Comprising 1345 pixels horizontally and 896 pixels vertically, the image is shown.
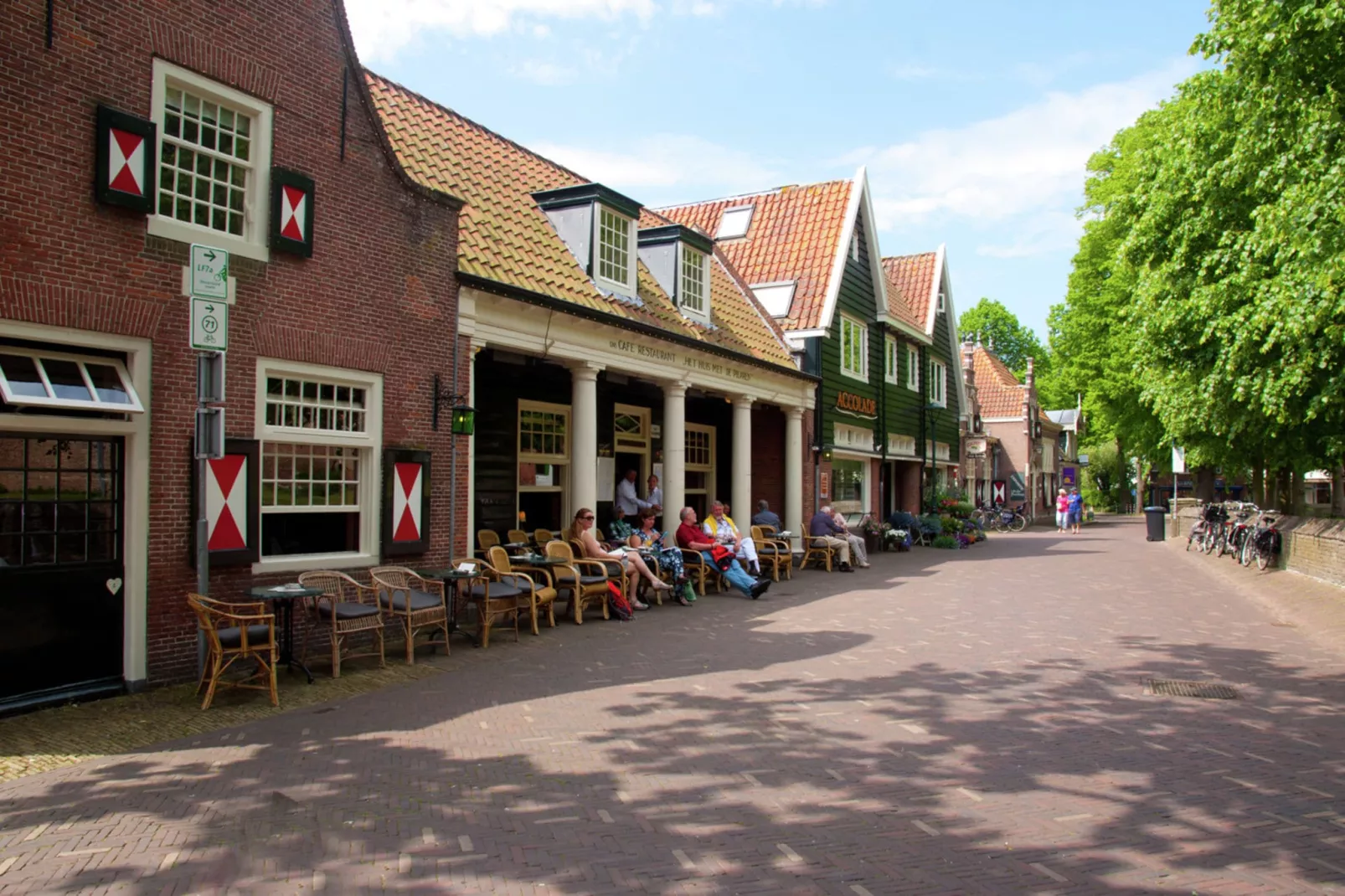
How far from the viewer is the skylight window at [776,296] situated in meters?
23.3

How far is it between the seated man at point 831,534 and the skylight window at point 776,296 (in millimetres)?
5382

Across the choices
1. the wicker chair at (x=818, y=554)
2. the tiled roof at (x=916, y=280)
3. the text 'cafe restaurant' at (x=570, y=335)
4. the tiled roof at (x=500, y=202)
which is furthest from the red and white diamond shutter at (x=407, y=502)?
the tiled roof at (x=916, y=280)

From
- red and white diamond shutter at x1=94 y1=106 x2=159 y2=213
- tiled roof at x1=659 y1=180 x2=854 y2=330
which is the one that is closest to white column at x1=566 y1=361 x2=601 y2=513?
red and white diamond shutter at x1=94 y1=106 x2=159 y2=213

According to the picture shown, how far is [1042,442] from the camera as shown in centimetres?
6197

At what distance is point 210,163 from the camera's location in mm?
8523

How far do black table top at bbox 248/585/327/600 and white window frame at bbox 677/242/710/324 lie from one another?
10711 mm

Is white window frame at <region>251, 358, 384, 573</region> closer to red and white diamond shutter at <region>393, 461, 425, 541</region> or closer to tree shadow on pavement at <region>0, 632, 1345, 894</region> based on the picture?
red and white diamond shutter at <region>393, 461, 425, 541</region>

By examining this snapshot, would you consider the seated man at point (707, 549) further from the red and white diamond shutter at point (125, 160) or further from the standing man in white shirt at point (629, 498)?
the red and white diamond shutter at point (125, 160)

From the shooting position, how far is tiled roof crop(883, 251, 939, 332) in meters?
31.9

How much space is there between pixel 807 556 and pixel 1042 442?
4681cm

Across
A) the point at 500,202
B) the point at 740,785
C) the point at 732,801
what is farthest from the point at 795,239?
the point at 732,801

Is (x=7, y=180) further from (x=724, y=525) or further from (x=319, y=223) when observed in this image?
(x=724, y=525)

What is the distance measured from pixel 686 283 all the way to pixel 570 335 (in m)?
4.93

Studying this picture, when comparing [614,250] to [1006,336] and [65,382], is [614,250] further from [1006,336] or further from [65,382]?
[1006,336]
